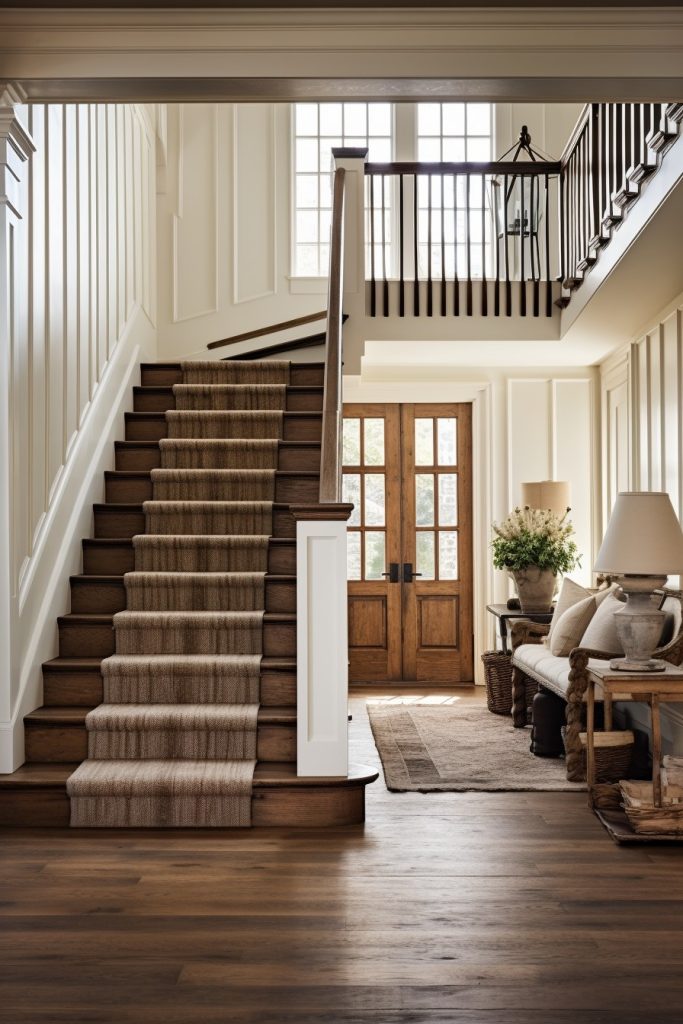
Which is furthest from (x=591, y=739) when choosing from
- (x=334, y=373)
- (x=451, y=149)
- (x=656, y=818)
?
(x=451, y=149)

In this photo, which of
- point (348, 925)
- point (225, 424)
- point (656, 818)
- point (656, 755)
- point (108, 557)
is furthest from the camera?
point (225, 424)

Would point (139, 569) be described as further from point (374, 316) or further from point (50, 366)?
point (374, 316)

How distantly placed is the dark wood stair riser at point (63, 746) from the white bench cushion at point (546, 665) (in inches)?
53.5

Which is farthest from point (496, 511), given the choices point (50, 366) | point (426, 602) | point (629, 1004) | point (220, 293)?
point (629, 1004)

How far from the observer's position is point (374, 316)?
6930 mm

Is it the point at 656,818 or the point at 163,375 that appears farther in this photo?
the point at 163,375

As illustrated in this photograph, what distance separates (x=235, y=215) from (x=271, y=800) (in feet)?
18.2

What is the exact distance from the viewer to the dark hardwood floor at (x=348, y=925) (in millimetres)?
2385

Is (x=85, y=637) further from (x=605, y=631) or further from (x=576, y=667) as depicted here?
(x=605, y=631)

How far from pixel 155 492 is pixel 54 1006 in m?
3.35

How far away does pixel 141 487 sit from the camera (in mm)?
5500

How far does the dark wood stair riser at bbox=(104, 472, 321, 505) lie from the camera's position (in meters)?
5.38

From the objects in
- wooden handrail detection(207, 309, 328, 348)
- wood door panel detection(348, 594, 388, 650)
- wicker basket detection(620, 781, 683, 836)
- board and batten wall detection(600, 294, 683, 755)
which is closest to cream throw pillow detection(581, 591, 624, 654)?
board and batten wall detection(600, 294, 683, 755)

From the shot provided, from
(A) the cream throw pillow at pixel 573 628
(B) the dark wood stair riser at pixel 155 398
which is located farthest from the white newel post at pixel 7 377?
(A) the cream throw pillow at pixel 573 628
